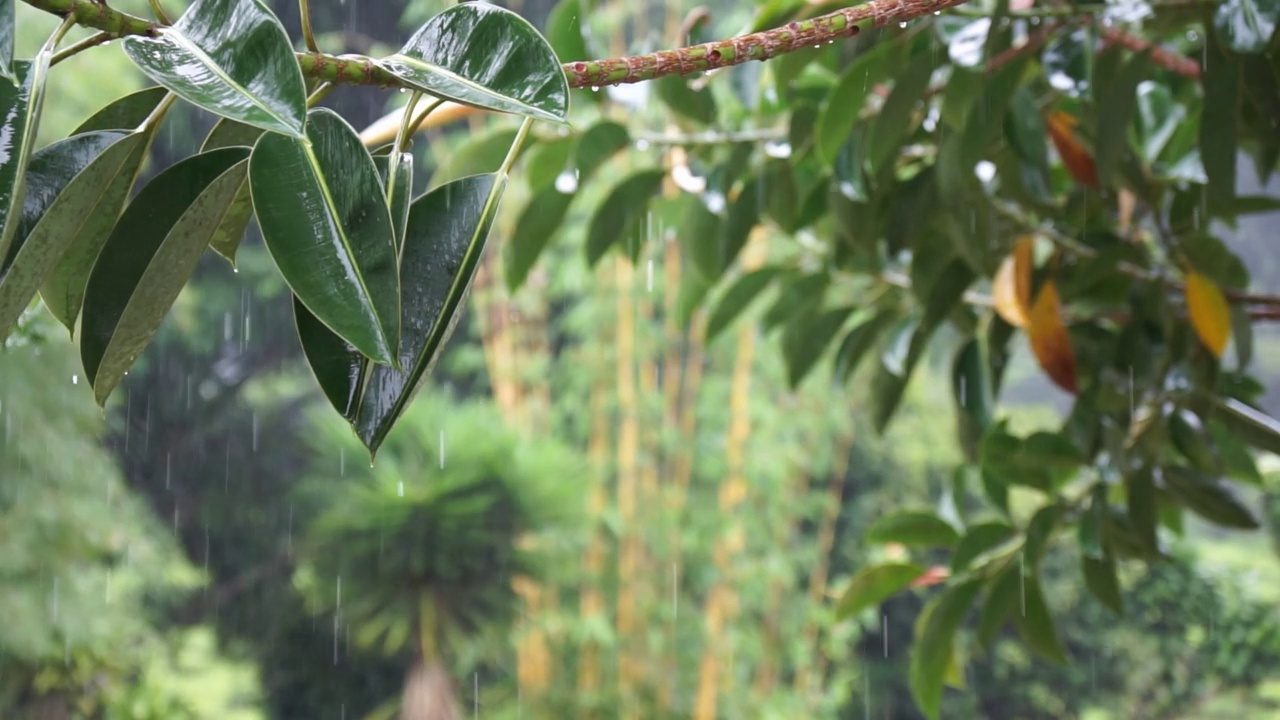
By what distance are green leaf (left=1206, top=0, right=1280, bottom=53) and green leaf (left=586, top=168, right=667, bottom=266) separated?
33 cm

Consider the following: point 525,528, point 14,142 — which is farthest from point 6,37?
point 525,528

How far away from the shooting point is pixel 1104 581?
738 mm

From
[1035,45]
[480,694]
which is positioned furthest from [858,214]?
[480,694]

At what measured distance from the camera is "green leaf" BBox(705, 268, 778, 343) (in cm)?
89

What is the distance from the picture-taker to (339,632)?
306 centimetres

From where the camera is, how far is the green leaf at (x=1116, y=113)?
578 millimetres

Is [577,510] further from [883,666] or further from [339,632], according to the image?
[883,666]

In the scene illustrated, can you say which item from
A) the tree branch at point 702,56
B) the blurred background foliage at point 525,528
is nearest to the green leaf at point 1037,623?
the tree branch at point 702,56

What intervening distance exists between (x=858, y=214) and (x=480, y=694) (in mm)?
2586

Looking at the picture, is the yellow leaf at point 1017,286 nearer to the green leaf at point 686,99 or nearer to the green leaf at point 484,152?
the green leaf at point 686,99

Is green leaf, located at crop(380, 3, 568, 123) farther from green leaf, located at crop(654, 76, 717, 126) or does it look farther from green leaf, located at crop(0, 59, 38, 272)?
green leaf, located at crop(654, 76, 717, 126)

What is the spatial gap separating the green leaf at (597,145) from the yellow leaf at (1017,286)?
0.24 meters

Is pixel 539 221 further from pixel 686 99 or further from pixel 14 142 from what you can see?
pixel 14 142

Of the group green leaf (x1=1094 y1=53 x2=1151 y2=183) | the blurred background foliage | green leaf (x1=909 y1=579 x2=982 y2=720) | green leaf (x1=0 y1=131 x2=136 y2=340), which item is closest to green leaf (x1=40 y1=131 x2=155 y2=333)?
green leaf (x1=0 y1=131 x2=136 y2=340)
